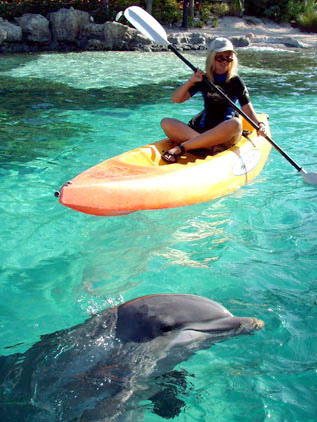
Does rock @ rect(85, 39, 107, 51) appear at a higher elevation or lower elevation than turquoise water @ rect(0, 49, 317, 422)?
higher

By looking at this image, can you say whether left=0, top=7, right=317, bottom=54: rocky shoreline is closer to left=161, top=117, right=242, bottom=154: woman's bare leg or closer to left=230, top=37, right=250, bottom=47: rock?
left=230, top=37, right=250, bottom=47: rock

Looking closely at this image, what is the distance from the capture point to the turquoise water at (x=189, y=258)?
8.70 ft

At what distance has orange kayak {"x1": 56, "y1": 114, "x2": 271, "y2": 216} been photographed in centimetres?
422

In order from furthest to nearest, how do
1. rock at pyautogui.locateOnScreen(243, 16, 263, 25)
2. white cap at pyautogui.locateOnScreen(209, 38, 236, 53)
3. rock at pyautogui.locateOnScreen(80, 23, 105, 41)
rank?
rock at pyautogui.locateOnScreen(243, 16, 263, 25) → rock at pyautogui.locateOnScreen(80, 23, 105, 41) → white cap at pyautogui.locateOnScreen(209, 38, 236, 53)

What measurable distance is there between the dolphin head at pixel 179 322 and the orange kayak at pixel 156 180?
1908mm

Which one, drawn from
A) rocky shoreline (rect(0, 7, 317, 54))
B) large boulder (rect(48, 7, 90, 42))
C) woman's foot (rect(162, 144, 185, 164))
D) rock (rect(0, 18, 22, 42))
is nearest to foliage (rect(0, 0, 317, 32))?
rocky shoreline (rect(0, 7, 317, 54))

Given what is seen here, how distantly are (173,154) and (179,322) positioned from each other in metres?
3.41

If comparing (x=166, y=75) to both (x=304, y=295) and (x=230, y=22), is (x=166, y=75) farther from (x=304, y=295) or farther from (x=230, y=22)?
(x=230, y=22)

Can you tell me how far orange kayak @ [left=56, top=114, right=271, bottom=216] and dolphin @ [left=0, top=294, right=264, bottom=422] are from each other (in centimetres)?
188

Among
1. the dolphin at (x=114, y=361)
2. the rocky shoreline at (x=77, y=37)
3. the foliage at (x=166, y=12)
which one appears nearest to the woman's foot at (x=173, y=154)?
the dolphin at (x=114, y=361)

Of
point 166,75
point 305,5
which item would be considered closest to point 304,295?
point 166,75

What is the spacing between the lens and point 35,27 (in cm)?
1977

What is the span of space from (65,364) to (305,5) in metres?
29.3

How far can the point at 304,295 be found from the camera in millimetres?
3406
